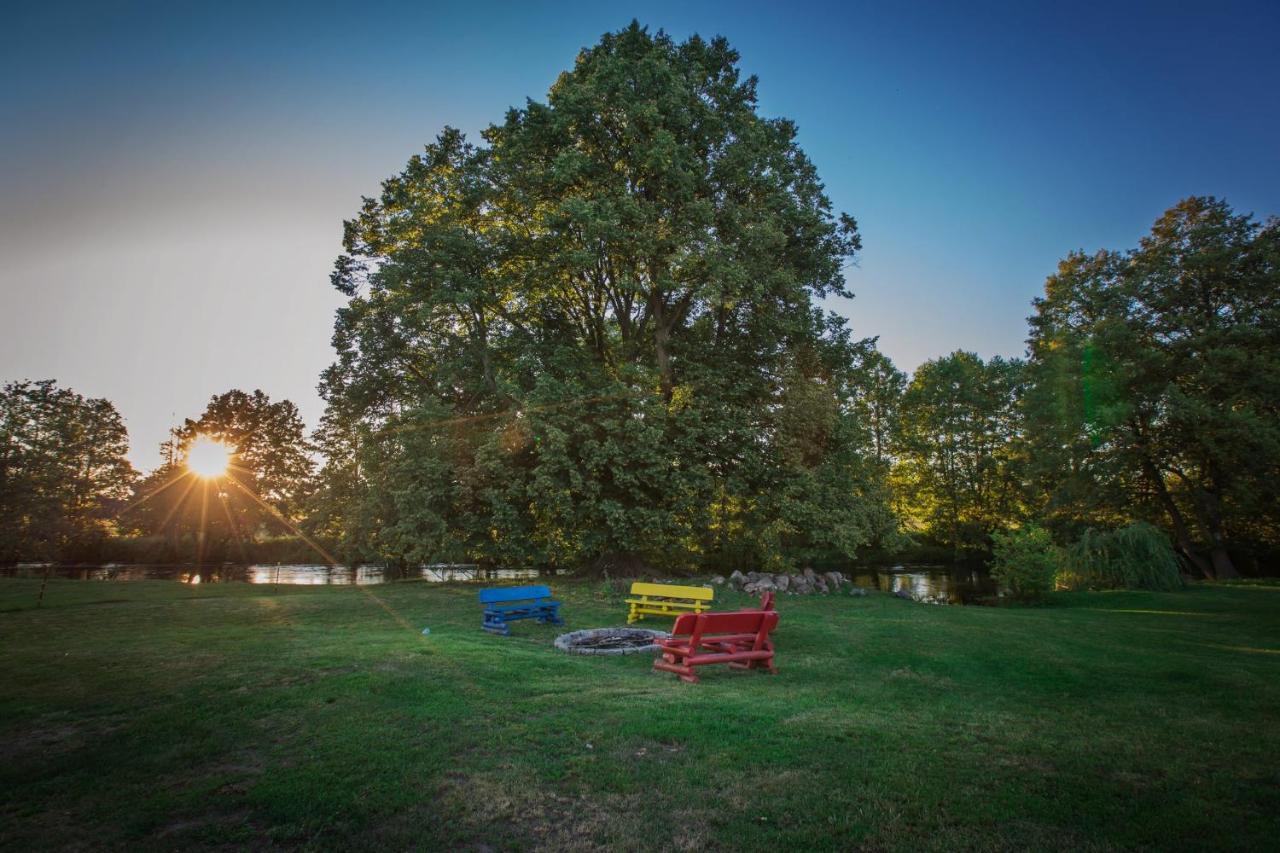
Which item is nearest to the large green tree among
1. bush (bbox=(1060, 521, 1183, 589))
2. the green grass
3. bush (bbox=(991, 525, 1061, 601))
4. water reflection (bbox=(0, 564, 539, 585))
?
bush (bbox=(1060, 521, 1183, 589))

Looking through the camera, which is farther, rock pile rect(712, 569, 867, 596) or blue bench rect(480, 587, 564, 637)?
rock pile rect(712, 569, 867, 596)

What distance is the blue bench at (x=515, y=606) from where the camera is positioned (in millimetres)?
13250

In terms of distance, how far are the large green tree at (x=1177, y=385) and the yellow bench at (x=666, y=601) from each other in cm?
2233

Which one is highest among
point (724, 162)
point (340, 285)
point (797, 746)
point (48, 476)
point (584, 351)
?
point (724, 162)

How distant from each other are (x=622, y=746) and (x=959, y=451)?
4516 cm

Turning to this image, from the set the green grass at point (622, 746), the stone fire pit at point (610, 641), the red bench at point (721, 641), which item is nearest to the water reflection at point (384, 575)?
the stone fire pit at point (610, 641)

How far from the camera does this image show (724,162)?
864 inches

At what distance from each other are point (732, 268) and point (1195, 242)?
24.5 meters

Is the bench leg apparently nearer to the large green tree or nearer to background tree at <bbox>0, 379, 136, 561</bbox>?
the large green tree

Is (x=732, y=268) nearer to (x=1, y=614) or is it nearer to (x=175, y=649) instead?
(x=175, y=649)

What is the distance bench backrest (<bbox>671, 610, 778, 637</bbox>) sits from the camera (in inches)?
345

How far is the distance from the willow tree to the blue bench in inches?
208

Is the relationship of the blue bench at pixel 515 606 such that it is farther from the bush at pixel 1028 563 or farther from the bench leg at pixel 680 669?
the bush at pixel 1028 563

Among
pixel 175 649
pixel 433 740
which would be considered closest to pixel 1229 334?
pixel 433 740
